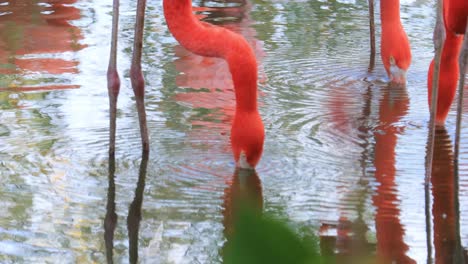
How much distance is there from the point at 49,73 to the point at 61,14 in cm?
158

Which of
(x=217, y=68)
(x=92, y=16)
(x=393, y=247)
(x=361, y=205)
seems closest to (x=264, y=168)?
(x=361, y=205)

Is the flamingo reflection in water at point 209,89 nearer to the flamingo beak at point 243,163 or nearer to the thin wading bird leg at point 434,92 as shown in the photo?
the flamingo beak at point 243,163

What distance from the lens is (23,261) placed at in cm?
229

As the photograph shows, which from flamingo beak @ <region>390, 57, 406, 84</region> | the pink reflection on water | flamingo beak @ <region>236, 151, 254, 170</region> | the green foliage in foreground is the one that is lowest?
the pink reflection on water

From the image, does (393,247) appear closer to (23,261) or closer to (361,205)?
(361,205)

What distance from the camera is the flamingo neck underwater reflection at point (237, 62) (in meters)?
2.81

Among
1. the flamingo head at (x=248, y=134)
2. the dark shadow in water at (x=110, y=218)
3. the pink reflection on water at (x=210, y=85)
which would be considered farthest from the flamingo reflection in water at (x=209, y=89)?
the dark shadow in water at (x=110, y=218)

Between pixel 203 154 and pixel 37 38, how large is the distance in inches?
92.8

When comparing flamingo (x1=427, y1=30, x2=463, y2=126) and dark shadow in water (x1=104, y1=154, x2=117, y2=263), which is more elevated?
flamingo (x1=427, y1=30, x2=463, y2=126)

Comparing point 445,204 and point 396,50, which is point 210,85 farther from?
point 445,204

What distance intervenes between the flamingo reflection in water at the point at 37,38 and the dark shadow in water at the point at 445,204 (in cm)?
184

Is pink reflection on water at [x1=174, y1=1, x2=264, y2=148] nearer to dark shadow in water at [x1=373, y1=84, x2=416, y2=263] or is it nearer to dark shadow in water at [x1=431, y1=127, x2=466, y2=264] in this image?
dark shadow in water at [x1=373, y1=84, x2=416, y2=263]

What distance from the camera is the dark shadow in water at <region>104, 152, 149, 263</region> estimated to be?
2.43 meters

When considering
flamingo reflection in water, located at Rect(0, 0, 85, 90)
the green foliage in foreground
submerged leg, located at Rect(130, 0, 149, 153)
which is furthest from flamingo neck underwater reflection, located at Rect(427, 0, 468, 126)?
the green foliage in foreground
